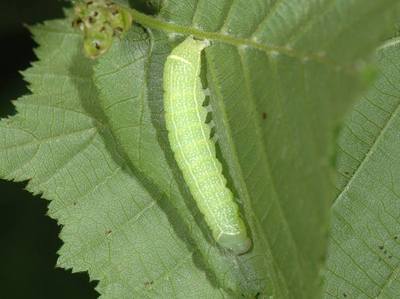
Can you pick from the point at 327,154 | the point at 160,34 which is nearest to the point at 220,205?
the point at 160,34

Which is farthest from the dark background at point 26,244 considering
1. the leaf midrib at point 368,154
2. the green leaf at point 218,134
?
the leaf midrib at point 368,154

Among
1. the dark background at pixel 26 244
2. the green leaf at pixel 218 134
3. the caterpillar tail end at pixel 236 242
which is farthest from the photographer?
the dark background at pixel 26 244

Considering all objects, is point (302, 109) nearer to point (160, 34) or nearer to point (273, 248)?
point (273, 248)

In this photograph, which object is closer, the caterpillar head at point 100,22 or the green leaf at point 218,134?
the green leaf at point 218,134

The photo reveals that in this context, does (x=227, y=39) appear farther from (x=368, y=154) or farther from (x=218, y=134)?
(x=368, y=154)

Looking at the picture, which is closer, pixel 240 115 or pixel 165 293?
pixel 240 115

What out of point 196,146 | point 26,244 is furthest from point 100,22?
point 26,244

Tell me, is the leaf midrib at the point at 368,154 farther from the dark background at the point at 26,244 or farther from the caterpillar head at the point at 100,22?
the dark background at the point at 26,244
